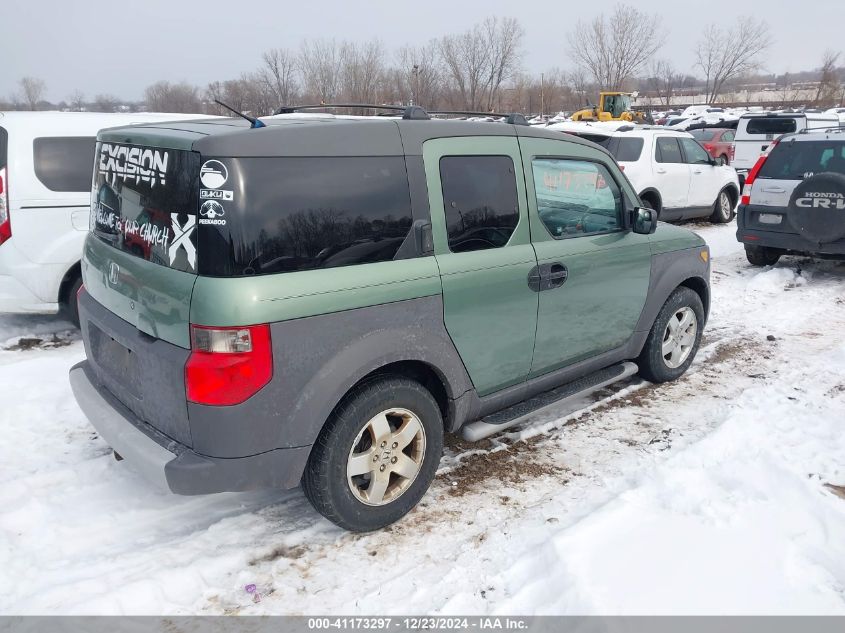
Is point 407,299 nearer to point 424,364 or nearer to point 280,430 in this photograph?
point 424,364

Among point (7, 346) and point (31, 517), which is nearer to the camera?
point (31, 517)

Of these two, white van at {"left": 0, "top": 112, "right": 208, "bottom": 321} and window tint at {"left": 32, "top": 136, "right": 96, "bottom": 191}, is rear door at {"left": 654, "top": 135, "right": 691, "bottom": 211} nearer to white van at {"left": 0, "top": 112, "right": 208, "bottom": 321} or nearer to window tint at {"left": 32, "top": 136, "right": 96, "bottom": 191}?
window tint at {"left": 32, "top": 136, "right": 96, "bottom": 191}

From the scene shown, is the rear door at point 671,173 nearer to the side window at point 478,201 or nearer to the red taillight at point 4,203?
the side window at point 478,201

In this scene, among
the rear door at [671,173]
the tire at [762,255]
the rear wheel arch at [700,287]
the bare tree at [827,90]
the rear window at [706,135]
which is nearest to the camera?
the rear wheel arch at [700,287]

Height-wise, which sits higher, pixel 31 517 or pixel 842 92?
pixel 842 92

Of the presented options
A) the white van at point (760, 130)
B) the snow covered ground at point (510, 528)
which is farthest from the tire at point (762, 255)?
the white van at point (760, 130)

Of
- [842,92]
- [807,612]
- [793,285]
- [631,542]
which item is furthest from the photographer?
[842,92]

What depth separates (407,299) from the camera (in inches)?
119

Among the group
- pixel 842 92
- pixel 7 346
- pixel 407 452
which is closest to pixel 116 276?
pixel 407 452

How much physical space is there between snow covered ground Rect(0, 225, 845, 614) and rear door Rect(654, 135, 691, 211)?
7.12 meters

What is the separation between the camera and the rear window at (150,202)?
2.63 meters

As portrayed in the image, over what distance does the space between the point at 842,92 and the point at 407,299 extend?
5905 cm

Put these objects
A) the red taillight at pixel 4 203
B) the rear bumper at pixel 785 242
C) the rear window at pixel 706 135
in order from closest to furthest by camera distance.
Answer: the red taillight at pixel 4 203 < the rear bumper at pixel 785 242 < the rear window at pixel 706 135

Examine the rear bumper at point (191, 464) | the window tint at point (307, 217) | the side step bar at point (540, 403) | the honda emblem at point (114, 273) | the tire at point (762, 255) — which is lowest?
the side step bar at point (540, 403)
